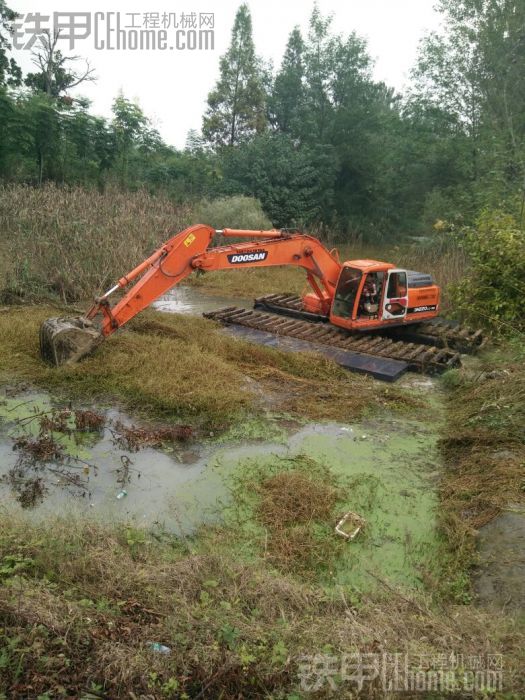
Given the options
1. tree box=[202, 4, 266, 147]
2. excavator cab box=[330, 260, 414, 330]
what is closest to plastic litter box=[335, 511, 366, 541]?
excavator cab box=[330, 260, 414, 330]

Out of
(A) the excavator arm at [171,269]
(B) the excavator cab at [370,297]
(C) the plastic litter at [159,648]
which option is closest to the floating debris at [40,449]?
(A) the excavator arm at [171,269]

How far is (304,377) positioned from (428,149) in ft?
56.1

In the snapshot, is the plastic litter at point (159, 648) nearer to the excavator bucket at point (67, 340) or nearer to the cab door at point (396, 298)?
the excavator bucket at point (67, 340)

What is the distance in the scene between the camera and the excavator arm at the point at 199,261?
774 cm

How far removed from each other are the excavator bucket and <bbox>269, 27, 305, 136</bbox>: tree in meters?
18.6

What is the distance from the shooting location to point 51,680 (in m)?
2.74

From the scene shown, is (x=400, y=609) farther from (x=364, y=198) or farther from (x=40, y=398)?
(x=364, y=198)

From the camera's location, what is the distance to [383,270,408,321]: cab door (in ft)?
31.6

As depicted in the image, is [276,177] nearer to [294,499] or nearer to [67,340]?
[67,340]

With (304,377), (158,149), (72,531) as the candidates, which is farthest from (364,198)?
(72,531)

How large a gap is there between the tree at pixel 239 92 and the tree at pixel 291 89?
187 centimetres

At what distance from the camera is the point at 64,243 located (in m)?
12.1

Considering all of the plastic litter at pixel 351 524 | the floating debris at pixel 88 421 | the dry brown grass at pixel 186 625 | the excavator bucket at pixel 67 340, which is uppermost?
the excavator bucket at pixel 67 340

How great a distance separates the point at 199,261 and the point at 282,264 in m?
1.78
